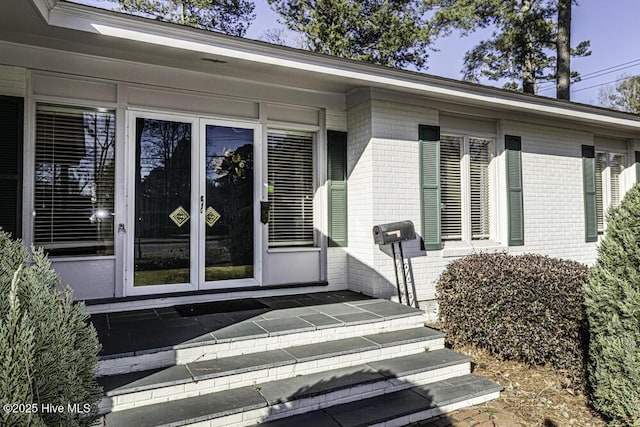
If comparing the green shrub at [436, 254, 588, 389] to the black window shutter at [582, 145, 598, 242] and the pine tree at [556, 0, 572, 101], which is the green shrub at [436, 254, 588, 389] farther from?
the pine tree at [556, 0, 572, 101]

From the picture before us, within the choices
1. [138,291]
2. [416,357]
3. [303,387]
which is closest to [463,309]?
[416,357]

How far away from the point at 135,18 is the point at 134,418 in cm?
305

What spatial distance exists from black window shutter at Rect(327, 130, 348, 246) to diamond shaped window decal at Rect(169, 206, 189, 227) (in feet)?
5.94

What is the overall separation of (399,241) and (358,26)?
29.9 ft

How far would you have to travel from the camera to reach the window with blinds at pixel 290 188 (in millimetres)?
5054

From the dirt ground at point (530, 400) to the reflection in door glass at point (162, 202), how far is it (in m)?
3.18

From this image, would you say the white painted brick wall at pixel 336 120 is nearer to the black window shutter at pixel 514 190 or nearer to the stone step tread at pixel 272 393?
the black window shutter at pixel 514 190

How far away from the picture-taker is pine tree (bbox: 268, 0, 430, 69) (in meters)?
11.5

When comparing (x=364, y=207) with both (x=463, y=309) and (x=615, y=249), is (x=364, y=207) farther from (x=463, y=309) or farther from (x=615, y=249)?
(x=615, y=249)

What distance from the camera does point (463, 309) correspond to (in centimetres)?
412

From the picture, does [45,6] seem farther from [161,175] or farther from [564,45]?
[564,45]

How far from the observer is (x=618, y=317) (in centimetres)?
267

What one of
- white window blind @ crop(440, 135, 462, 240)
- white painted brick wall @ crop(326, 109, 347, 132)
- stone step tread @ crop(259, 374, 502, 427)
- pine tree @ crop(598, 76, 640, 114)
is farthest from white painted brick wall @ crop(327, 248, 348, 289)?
pine tree @ crop(598, 76, 640, 114)

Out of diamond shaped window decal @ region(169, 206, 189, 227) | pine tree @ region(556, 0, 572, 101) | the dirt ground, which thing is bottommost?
the dirt ground
